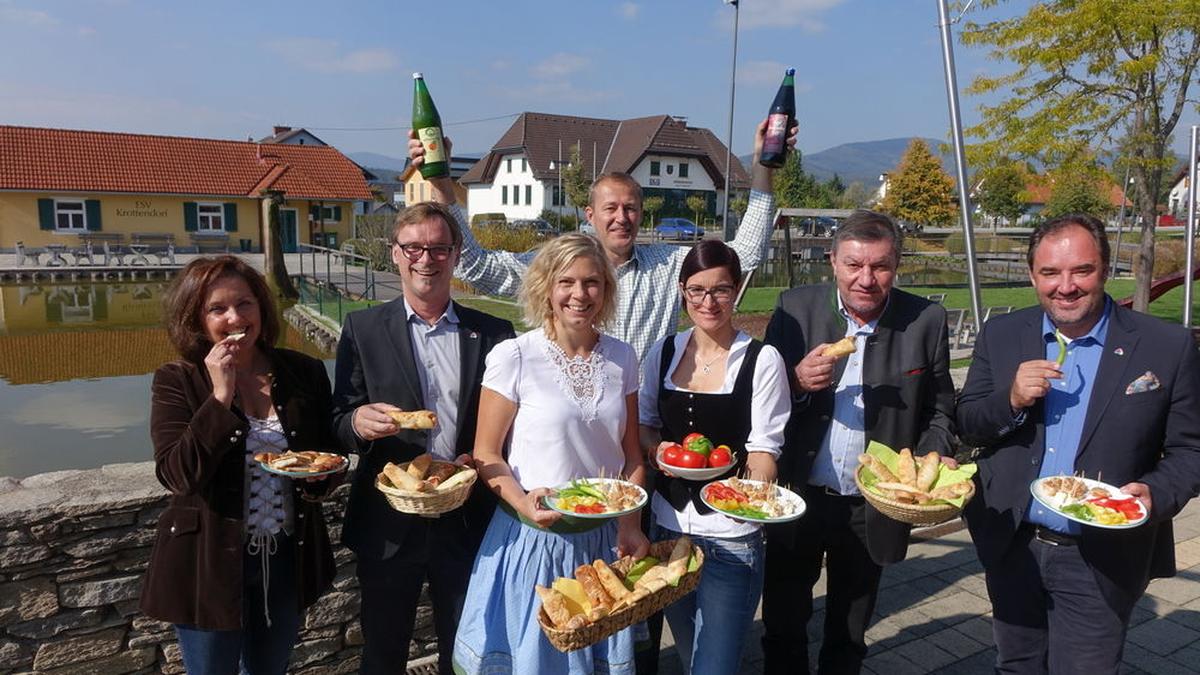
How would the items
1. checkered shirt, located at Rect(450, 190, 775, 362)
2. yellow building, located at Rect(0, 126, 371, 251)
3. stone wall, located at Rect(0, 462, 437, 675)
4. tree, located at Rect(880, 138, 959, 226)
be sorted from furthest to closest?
tree, located at Rect(880, 138, 959, 226), yellow building, located at Rect(0, 126, 371, 251), checkered shirt, located at Rect(450, 190, 775, 362), stone wall, located at Rect(0, 462, 437, 675)

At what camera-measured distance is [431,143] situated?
3830 millimetres

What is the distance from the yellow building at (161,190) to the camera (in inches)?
1233

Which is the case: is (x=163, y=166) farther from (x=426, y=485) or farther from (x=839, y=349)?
(x=839, y=349)

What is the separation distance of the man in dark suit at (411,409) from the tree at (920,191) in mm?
49158

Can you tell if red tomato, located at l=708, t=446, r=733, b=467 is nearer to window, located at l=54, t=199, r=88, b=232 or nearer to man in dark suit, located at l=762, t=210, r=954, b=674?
man in dark suit, located at l=762, t=210, r=954, b=674

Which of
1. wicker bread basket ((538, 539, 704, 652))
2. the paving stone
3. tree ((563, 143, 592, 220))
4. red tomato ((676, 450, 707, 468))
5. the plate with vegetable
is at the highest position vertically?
tree ((563, 143, 592, 220))

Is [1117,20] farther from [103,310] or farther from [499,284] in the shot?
[103,310]

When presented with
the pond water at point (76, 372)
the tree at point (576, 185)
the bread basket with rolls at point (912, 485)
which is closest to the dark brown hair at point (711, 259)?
the bread basket with rolls at point (912, 485)

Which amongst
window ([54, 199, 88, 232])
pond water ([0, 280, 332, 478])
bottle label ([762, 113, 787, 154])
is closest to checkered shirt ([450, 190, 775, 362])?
bottle label ([762, 113, 787, 154])

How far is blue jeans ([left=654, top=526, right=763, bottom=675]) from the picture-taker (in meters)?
2.94

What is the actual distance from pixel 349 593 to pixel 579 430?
5.87 feet

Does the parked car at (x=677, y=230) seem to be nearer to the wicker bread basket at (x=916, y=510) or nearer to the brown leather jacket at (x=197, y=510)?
the wicker bread basket at (x=916, y=510)

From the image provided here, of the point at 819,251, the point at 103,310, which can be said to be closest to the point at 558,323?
the point at 103,310

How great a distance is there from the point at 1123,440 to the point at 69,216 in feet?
126
